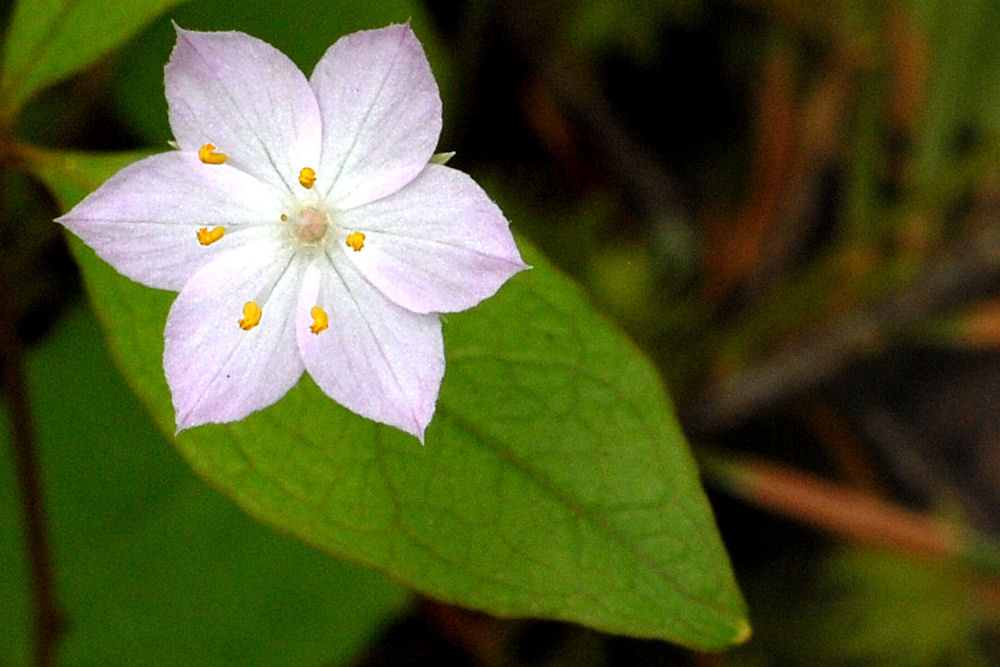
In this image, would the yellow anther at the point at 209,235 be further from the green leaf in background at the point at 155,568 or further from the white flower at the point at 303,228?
the green leaf in background at the point at 155,568

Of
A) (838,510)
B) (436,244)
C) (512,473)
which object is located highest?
(436,244)

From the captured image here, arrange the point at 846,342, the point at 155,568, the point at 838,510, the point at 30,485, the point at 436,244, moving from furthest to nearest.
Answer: the point at 846,342 < the point at 838,510 < the point at 155,568 < the point at 30,485 < the point at 436,244

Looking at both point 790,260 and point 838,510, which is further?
point 790,260

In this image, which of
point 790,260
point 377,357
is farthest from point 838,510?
point 377,357

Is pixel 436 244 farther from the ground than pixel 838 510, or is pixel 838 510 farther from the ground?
pixel 436 244

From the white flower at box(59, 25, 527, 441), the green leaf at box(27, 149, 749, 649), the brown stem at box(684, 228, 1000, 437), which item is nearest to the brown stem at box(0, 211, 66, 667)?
the green leaf at box(27, 149, 749, 649)

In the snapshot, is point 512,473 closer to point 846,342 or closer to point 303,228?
point 303,228

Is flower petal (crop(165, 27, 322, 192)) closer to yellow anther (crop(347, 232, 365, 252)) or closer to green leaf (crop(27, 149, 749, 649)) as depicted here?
yellow anther (crop(347, 232, 365, 252))

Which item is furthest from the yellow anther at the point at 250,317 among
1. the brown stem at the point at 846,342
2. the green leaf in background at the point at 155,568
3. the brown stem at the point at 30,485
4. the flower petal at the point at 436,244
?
Answer: the brown stem at the point at 846,342
